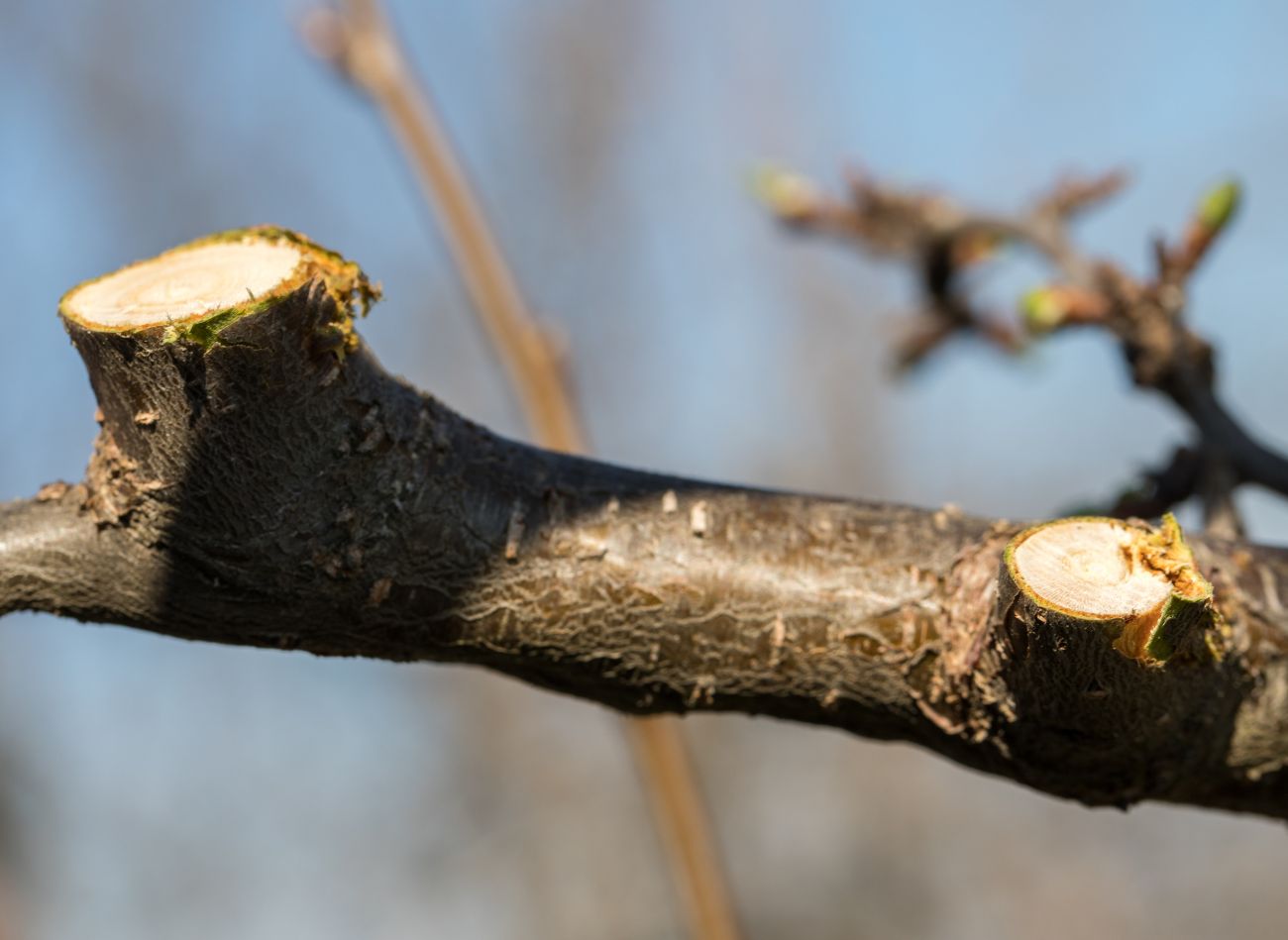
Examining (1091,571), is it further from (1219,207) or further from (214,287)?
(1219,207)

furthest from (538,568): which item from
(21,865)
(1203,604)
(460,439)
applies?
(21,865)

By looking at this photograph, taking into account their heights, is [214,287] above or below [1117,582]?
above

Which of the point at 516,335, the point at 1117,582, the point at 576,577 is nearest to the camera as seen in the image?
the point at 1117,582

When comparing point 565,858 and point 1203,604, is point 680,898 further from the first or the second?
point 565,858

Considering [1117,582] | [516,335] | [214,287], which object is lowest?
[1117,582]

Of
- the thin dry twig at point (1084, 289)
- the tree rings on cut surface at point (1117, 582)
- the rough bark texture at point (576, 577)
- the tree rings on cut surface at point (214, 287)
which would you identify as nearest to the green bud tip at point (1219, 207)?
the thin dry twig at point (1084, 289)

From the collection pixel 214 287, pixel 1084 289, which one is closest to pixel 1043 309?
pixel 1084 289

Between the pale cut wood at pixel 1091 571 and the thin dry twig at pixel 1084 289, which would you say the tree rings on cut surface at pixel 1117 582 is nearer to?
the pale cut wood at pixel 1091 571

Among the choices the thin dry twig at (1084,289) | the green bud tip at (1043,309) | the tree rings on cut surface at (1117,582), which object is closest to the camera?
the tree rings on cut surface at (1117,582)
